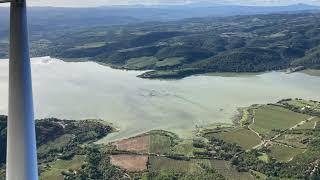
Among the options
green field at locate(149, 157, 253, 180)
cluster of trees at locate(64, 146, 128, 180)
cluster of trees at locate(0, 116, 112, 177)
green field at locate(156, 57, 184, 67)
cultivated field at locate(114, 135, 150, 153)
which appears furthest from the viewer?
green field at locate(156, 57, 184, 67)

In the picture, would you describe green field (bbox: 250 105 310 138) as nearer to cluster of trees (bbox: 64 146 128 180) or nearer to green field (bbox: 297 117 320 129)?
green field (bbox: 297 117 320 129)

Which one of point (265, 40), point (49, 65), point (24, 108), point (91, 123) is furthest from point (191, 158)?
point (265, 40)

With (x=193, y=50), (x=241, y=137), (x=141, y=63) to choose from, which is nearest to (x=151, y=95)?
(x=241, y=137)

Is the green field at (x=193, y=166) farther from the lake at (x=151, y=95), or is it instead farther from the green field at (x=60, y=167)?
the lake at (x=151, y=95)

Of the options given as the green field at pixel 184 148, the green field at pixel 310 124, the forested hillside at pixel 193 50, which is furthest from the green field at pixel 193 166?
the forested hillside at pixel 193 50

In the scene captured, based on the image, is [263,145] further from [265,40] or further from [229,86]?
[265,40]

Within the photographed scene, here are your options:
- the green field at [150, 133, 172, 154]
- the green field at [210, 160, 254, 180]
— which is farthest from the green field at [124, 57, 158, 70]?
the green field at [210, 160, 254, 180]

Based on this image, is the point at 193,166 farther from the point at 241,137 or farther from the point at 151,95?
the point at 151,95

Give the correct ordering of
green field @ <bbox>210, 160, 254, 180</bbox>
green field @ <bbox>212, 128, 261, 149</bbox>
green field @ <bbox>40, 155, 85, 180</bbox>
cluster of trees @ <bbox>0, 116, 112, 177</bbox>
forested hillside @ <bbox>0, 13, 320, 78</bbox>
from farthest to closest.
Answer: forested hillside @ <bbox>0, 13, 320, 78</bbox>
green field @ <bbox>212, 128, 261, 149</bbox>
cluster of trees @ <bbox>0, 116, 112, 177</bbox>
green field @ <bbox>210, 160, 254, 180</bbox>
green field @ <bbox>40, 155, 85, 180</bbox>
